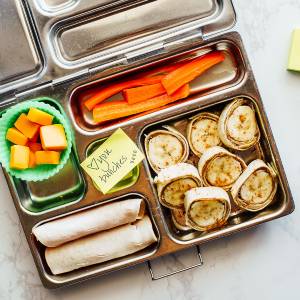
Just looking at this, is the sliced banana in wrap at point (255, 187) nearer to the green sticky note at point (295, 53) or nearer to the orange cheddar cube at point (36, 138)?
the green sticky note at point (295, 53)

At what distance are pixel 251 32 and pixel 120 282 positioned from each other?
40.1 inches

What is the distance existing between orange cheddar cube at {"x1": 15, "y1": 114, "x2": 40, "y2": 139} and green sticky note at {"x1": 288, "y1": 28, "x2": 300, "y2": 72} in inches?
35.5

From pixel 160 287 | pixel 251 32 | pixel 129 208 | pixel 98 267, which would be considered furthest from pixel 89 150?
pixel 251 32

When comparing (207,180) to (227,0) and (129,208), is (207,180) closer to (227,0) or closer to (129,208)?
(129,208)

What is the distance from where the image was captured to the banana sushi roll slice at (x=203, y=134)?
1781 millimetres

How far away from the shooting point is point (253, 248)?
6.10ft

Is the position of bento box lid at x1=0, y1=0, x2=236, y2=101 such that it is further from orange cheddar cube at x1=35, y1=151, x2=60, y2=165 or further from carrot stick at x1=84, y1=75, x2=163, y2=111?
orange cheddar cube at x1=35, y1=151, x2=60, y2=165

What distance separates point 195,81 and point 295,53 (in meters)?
0.37

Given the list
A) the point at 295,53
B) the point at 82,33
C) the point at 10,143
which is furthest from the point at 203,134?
the point at 10,143

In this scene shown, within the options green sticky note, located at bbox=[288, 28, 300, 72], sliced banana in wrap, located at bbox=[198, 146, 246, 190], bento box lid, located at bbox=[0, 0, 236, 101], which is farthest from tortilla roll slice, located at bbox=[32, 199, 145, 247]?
green sticky note, located at bbox=[288, 28, 300, 72]

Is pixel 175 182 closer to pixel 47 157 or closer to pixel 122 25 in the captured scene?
pixel 47 157

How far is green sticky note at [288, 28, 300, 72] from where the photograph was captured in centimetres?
182

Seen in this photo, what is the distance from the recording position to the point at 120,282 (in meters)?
1.88

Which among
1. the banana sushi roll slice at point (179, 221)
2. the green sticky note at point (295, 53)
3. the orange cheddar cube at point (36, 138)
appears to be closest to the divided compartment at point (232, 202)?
the banana sushi roll slice at point (179, 221)
